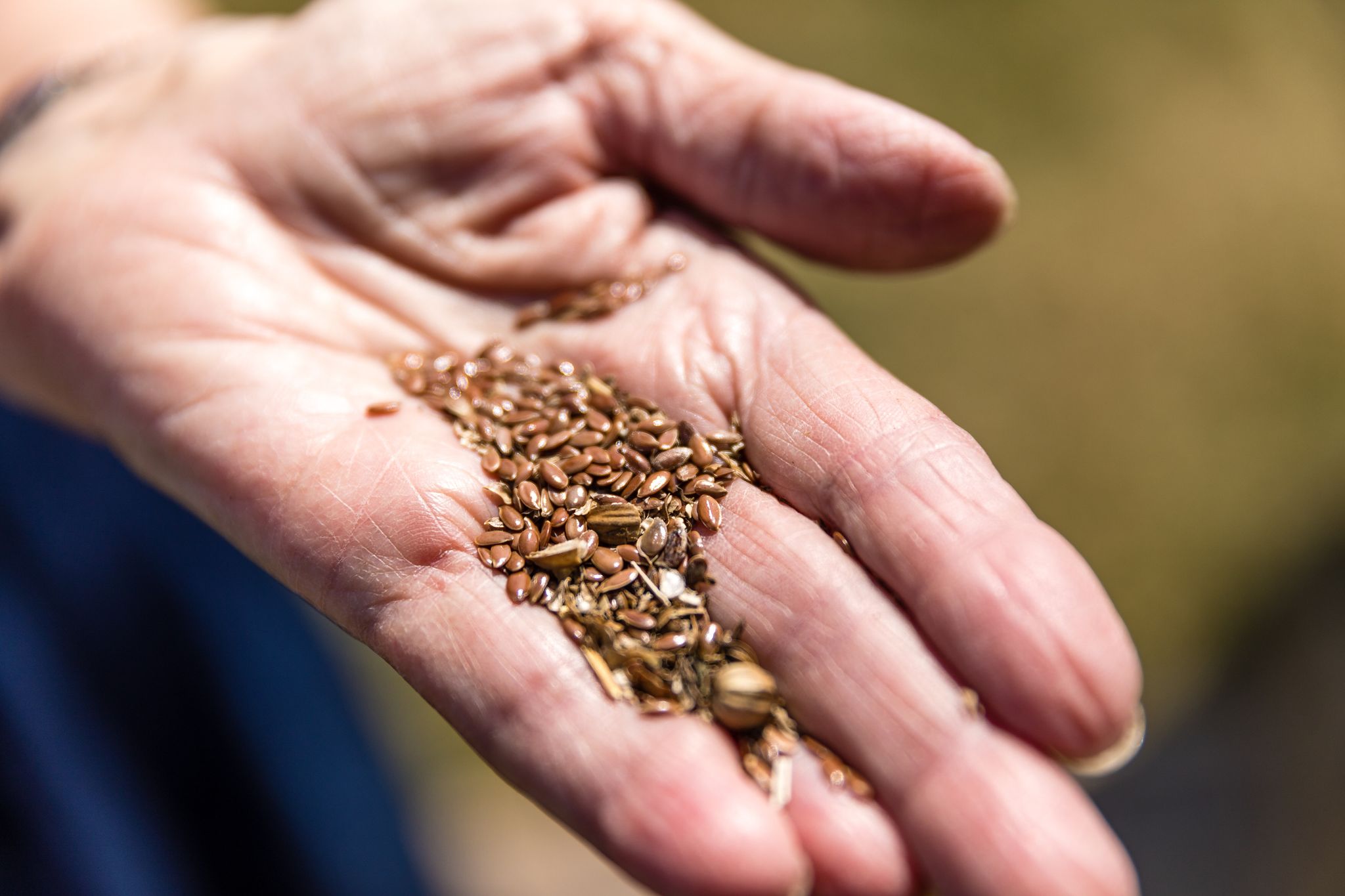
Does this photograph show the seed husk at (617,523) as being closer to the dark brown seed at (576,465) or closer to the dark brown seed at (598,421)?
the dark brown seed at (576,465)

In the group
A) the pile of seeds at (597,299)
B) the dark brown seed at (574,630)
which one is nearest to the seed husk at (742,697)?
the dark brown seed at (574,630)

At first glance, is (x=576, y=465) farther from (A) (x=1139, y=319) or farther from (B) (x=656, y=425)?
(A) (x=1139, y=319)

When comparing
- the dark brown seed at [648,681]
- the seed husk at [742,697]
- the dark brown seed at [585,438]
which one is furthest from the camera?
the dark brown seed at [585,438]

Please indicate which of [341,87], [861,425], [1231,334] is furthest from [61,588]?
[1231,334]

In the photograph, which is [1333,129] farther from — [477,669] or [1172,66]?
[477,669]

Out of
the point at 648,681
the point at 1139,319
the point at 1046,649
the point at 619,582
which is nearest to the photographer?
the point at 1046,649

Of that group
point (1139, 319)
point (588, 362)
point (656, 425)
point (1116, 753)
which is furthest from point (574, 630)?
point (1139, 319)
